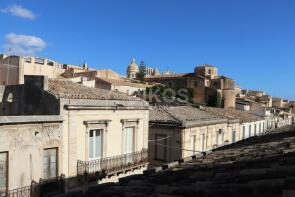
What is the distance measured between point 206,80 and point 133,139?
212ft

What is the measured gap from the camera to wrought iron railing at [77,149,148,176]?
56.0ft

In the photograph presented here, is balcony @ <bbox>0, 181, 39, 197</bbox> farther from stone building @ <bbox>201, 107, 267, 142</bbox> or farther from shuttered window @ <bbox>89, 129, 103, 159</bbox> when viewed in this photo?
stone building @ <bbox>201, 107, 267, 142</bbox>

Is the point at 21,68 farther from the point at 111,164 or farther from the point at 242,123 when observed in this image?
the point at 242,123

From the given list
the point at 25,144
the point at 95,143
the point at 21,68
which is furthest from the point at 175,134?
the point at 25,144

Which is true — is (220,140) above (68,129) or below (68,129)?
below

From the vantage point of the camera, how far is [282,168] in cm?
527

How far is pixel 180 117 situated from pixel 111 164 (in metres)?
7.87

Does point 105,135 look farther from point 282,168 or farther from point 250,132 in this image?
point 250,132

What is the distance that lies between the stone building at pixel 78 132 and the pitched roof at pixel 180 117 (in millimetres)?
3842

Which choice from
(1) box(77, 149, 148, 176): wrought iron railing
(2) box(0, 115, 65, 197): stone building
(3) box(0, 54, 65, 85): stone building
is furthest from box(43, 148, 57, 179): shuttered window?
(3) box(0, 54, 65, 85): stone building

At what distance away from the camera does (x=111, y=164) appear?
18641 millimetres

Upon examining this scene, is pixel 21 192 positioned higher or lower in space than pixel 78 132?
lower

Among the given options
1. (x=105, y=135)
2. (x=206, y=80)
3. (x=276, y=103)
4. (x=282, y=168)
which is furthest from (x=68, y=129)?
(x=276, y=103)

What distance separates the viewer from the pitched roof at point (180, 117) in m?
24.2
